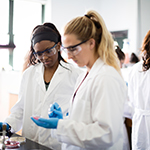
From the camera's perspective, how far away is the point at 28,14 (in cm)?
506

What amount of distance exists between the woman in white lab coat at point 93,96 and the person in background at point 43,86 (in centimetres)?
28

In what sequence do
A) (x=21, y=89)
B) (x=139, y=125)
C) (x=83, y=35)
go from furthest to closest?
(x=139, y=125)
(x=21, y=89)
(x=83, y=35)

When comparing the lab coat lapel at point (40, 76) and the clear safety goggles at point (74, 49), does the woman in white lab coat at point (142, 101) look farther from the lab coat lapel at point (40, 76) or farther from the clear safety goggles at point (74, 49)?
the clear safety goggles at point (74, 49)

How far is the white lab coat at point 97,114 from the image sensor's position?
1.22 meters

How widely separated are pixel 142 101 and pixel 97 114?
3.94ft

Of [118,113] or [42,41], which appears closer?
[118,113]

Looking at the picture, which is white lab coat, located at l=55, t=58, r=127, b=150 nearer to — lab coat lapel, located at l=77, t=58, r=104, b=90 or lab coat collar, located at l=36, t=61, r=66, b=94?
lab coat lapel, located at l=77, t=58, r=104, b=90

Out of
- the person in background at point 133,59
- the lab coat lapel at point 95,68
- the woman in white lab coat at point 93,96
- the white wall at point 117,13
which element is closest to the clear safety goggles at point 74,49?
the woman in white lab coat at point 93,96

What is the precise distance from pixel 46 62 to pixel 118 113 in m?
0.73

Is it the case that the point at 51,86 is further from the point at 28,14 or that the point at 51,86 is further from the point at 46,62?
the point at 28,14

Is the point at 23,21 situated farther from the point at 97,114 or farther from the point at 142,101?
the point at 97,114

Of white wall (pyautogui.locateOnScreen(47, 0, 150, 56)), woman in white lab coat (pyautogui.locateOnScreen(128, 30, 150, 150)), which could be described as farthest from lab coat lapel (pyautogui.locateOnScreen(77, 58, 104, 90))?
white wall (pyautogui.locateOnScreen(47, 0, 150, 56))

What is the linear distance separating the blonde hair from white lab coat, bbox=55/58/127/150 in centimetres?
7

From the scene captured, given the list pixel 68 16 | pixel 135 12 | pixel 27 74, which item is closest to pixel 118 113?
pixel 27 74
